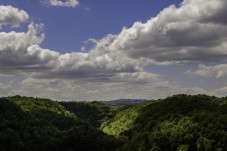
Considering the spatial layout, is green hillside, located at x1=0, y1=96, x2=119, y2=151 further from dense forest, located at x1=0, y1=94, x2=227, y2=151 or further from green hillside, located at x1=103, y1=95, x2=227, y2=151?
green hillside, located at x1=103, y1=95, x2=227, y2=151

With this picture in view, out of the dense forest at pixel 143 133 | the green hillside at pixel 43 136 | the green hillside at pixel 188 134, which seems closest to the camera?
the green hillside at pixel 188 134

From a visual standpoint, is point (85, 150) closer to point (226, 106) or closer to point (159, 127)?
point (159, 127)

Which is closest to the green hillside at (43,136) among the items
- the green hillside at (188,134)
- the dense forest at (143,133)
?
the dense forest at (143,133)

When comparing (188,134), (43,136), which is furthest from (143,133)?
(43,136)

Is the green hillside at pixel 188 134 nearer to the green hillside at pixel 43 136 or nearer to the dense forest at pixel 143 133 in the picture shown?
the dense forest at pixel 143 133

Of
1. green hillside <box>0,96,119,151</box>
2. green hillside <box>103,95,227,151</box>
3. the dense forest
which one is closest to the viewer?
green hillside <box>103,95,227,151</box>

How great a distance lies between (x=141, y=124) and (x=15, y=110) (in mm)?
63330

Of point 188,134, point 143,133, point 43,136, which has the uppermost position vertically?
point 188,134

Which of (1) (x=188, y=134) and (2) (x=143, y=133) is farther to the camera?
(2) (x=143, y=133)

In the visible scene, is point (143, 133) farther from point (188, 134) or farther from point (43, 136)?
point (43, 136)

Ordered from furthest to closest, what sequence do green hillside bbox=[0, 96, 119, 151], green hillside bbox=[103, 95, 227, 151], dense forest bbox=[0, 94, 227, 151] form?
green hillside bbox=[0, 96, 119, 151] → dense forest bbox=[0, 94, 227, 151] → green hillside bbox=[103, 95, 227, 151]

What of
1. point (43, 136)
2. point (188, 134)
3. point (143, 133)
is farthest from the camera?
point (43, 136)

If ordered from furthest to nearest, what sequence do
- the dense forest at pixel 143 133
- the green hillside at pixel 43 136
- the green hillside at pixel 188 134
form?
1. the green hillside at pixel 43 136
2. the dense forest at pixel 143 133
3. the green hillside at pixel 188 134

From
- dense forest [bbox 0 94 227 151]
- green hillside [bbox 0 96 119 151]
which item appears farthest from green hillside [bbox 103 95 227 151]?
green hillside [bbox 0 96 119 151]
